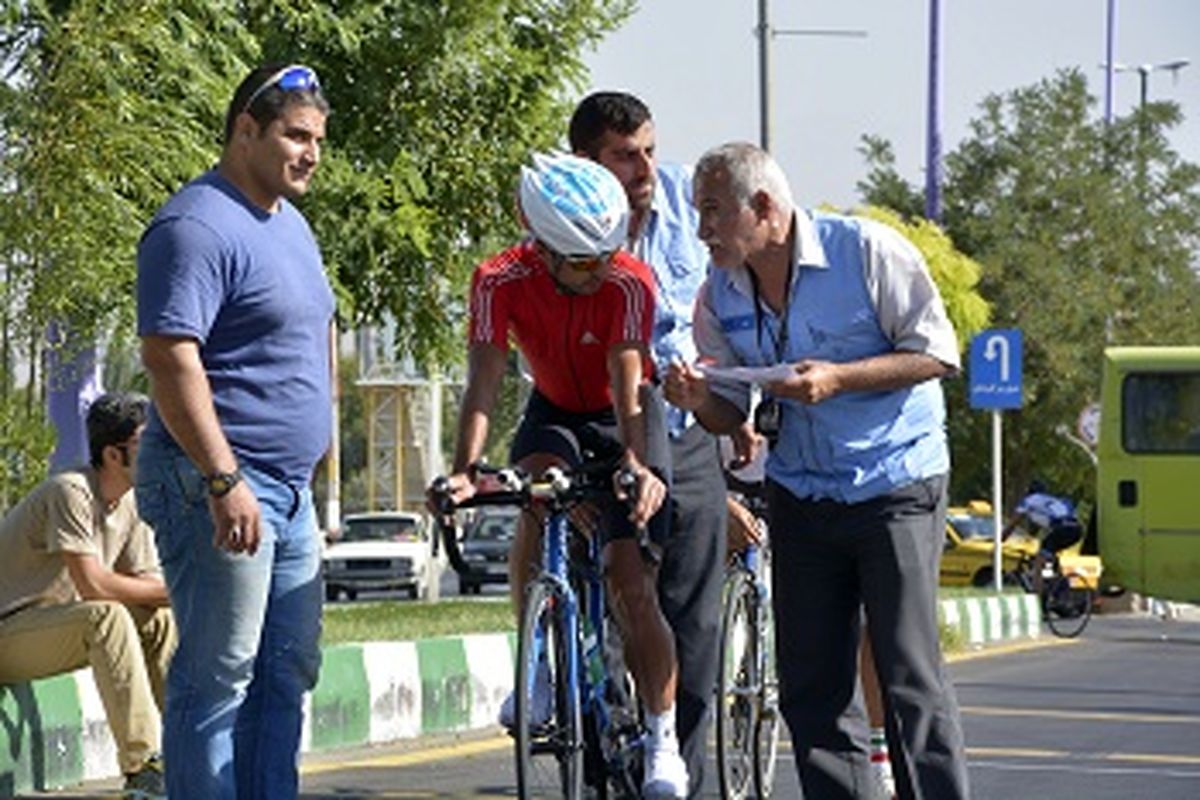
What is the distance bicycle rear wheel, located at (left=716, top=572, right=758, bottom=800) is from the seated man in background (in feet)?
5.67

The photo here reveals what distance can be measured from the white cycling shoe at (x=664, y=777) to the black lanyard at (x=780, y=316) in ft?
4.75

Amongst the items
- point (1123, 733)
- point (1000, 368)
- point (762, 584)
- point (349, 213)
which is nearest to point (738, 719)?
point (762, 584)

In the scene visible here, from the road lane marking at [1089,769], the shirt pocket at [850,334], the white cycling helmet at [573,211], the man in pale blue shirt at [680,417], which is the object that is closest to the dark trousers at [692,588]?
the man in pale blue shirt at [680,417]

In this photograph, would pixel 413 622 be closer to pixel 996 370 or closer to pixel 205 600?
pixel 205 600

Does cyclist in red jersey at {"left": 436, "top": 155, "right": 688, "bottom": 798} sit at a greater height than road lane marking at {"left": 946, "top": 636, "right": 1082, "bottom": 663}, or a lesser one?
greater

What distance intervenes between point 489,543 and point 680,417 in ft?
147

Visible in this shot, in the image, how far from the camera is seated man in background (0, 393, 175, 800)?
10281 mm

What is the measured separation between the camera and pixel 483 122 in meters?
27.8

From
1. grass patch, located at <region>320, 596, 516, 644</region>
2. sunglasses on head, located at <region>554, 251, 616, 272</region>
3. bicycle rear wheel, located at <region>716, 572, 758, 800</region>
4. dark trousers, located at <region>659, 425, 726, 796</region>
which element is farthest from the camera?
grass patch, located at <region>320, 596, 516, 644</region>

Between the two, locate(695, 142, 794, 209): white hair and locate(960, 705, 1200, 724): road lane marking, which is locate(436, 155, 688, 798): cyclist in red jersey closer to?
locate(695, 142, 794, 209): white hair

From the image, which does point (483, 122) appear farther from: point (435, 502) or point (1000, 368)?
point (435, 502)

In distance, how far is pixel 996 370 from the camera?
32.6m

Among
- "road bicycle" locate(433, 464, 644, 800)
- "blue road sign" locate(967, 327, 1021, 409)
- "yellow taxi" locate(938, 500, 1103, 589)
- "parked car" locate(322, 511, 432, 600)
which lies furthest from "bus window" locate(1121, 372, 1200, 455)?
"road bicycle" locate(433, 464, 644, 800)

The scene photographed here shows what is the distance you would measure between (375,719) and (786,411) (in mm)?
5715
